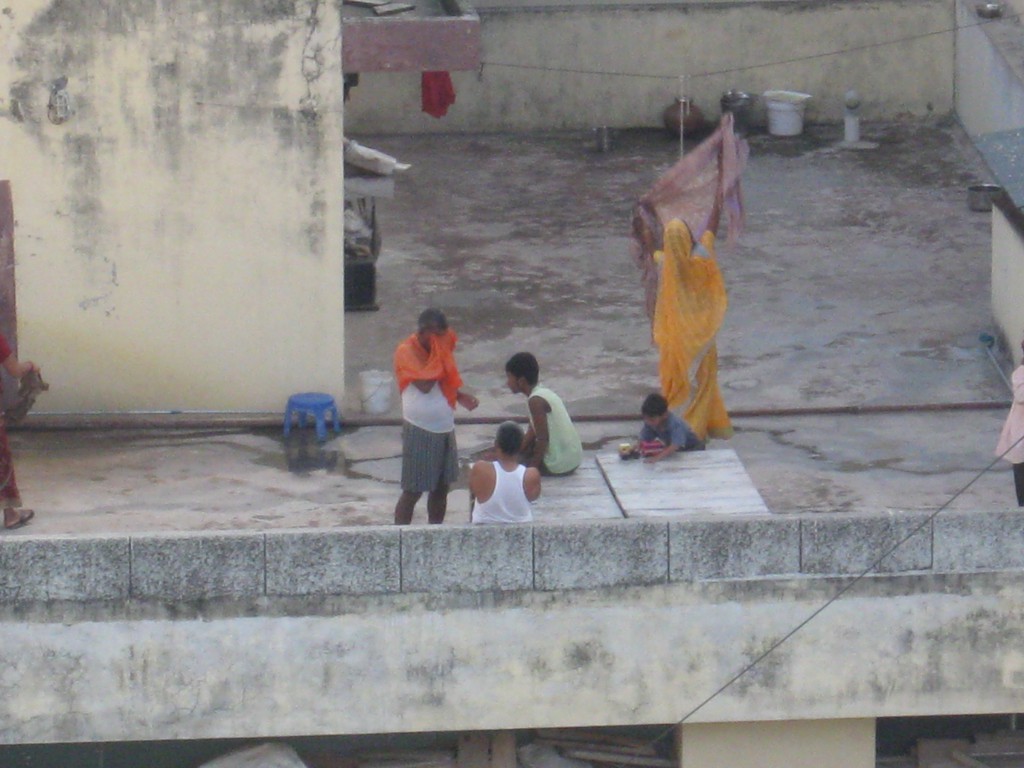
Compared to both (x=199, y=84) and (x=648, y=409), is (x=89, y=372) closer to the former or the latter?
(x=199, y=84)

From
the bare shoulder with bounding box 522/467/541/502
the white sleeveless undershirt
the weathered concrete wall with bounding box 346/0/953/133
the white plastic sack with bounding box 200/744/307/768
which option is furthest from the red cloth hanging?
the white plastic sack with bounding box 200/744/307/768

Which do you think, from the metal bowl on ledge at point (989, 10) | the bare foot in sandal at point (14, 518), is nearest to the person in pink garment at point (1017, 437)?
the bare foot in sandal at point (14, 518)

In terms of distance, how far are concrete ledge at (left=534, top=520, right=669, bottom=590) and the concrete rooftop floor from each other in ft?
1.65

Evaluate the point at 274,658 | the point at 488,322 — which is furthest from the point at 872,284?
the point at 274,658

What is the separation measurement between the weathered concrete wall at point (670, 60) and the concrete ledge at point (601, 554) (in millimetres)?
9535

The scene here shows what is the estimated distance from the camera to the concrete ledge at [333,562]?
9.12m

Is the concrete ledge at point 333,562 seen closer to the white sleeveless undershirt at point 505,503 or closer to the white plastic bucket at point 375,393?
the white sleeveless undershirt at point 505,503

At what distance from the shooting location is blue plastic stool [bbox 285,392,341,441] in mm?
11742

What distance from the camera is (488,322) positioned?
13766mm

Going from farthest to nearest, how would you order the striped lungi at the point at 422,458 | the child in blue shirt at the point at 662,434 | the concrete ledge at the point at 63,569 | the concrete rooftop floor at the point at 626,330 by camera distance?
the concrete rooftop floor at the point at 626,330 < the child in blue shirt at the point at 662,434 < the striped lungi at the point at 422,458 < the concrete ledge at the point at 63,569

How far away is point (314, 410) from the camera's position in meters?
11.8

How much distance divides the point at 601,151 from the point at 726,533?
29.8 feet

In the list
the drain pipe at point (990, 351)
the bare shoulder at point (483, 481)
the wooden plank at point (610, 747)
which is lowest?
the wooden plank at point (610, 747)

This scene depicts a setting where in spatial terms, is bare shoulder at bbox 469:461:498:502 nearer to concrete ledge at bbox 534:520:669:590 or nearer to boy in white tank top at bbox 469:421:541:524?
boy in white tank top at bbox 469:421:541:524
